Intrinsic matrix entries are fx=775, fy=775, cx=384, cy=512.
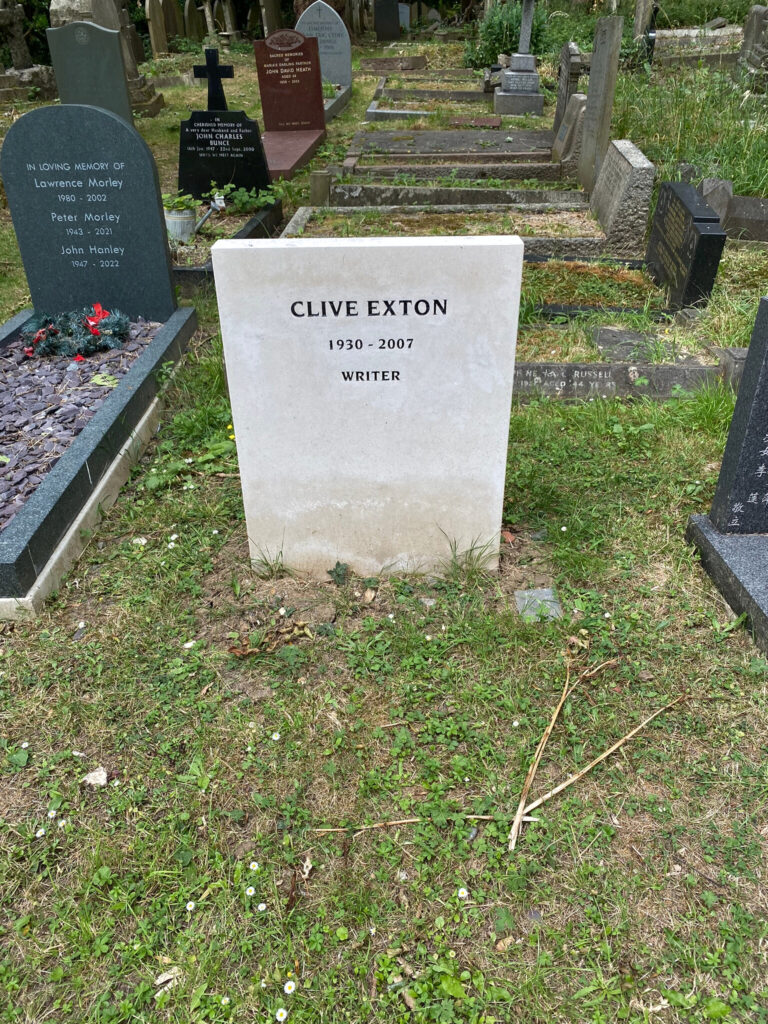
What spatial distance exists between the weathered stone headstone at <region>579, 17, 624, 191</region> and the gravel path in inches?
185

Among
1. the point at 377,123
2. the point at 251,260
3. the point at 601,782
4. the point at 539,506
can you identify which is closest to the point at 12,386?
the point at 251,260

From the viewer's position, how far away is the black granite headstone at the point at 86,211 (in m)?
4.36

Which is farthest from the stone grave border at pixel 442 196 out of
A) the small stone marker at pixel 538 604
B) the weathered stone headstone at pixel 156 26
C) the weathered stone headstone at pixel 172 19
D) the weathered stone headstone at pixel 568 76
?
the weathered stone headstone at pixel 172 19

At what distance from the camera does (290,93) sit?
10352 millimetres

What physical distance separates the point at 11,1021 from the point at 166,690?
1014mm

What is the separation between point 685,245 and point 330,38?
11.3 metres

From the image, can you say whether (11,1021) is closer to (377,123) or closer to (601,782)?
(601,782)

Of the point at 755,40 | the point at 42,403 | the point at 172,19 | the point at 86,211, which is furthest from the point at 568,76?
the point at 172,19

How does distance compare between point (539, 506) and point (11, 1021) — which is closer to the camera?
point (11, 1021)

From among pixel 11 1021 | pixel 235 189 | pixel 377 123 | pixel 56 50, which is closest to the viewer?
pixel 11 1021

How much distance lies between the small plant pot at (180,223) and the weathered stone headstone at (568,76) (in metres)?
4.60

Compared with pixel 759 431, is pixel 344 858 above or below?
below

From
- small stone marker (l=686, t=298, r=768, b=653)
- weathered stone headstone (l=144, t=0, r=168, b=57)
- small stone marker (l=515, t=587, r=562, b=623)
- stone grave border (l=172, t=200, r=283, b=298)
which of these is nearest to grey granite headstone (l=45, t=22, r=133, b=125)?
stone grave border (l=172, t=200, r=283, b=298)

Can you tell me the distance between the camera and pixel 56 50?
6.35m
